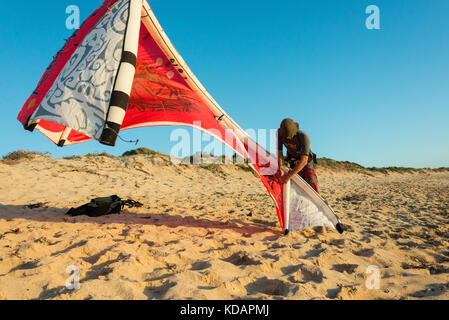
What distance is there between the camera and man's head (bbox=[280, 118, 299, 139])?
4.19 meters

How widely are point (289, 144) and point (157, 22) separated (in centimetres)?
284

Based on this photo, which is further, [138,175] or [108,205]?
[138,175]

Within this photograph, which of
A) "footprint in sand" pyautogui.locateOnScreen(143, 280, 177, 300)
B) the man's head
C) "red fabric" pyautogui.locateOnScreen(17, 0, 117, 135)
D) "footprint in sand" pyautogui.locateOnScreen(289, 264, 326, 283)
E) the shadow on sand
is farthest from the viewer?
the shadow on sand

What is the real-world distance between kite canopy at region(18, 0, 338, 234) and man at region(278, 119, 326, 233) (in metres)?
0.28

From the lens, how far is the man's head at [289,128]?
13.7 feet

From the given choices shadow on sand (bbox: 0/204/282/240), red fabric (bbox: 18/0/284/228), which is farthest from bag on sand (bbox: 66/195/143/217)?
red fabric (bbox: 18/0/284/228)

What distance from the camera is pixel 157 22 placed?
3.57 meters

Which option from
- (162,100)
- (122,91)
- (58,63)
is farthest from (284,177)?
(58,63)

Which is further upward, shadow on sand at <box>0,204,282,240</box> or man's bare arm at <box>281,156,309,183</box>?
man's bare arm at <box>281,156,309,183</box>

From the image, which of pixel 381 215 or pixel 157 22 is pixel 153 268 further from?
pixel 381 215

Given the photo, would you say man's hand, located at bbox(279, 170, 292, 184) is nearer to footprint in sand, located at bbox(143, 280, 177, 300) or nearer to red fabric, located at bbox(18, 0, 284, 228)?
red fabric, located at bbox(18, 0, 284, 228)

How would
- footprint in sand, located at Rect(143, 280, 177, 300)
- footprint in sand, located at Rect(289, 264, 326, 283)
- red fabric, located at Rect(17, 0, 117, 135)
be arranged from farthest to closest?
1. red fabric, located at Rect(17, 0, 117, 135)
2. footprint in sand, located at Rect(289, 264, 326, 283)
3. footprint in sand, located at Rect(143, 280, 177, 300)

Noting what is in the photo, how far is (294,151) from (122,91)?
2.98 m
